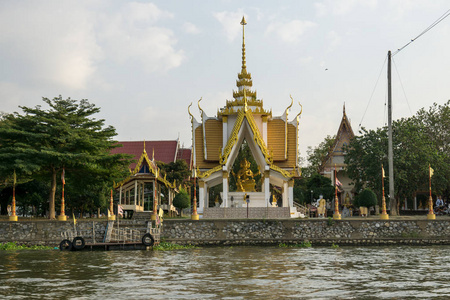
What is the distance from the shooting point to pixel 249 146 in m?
40.8

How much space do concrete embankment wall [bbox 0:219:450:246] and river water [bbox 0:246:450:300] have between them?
511cm

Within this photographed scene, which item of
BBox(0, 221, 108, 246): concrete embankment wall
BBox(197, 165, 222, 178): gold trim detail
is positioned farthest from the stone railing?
BBox(0, 221, 108, 246): concrete embankment wall

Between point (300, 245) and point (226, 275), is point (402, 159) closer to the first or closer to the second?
point (300, 245)

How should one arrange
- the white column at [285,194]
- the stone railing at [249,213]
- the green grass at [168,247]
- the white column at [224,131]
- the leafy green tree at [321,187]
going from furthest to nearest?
1. the leafy green tree at [321,187]
2. the white column at [224,131]
3. the white column at [285,194]
4. the stone railing at [249,213]
5. the green grass at [168,247]

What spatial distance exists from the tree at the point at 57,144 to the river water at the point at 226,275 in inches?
302

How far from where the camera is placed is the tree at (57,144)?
3222 centimetres

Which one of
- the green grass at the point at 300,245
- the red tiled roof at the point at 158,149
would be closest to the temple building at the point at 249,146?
the green grass at the point at 300,245

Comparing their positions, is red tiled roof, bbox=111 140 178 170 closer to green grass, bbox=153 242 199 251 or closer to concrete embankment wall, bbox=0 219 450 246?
concrete embankment wall, bbox=0 219 450 246

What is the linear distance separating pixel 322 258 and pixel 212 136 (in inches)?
758

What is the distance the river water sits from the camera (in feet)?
46.5

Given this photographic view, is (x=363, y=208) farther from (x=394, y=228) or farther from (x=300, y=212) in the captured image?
(x=394, y=228)

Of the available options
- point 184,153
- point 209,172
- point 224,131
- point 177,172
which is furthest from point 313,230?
point 184,153

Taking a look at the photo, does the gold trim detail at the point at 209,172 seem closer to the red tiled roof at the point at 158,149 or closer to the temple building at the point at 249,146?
the temple building at the point at 249,146

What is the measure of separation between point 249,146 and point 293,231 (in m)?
10.7
